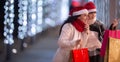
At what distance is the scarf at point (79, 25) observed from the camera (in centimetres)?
227

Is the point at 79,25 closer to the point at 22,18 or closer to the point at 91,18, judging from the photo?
the point at 91,18

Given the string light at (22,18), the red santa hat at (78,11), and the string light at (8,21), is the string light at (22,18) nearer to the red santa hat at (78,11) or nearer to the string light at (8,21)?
the string light at (8,21)

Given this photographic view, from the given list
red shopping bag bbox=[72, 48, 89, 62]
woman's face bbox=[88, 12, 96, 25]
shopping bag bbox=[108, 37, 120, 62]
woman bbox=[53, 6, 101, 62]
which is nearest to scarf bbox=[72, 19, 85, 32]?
woman bbox=[53, 6, 101, 62]

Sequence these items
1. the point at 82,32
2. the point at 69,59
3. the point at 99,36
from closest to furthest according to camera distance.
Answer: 1. the point at 69,59
2. the point at 82,32
3. the point at 99,36

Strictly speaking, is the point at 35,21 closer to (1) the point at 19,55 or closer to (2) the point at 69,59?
(1) the point at 19,55

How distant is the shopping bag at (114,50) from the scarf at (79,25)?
1.24ft

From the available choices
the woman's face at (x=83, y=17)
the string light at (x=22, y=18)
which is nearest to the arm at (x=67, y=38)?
the woman's face at (x=83, y=17)

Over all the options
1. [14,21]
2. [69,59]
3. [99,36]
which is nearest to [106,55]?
[69,59]

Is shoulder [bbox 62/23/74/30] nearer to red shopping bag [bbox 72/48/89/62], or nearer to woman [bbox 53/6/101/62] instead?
woman [bbox 53/6/101/62]

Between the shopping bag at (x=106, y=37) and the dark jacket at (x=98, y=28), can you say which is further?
the dark jacket at (x=98, y=28)

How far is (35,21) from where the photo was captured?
11.9ft

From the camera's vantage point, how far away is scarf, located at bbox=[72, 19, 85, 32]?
227 centimetres

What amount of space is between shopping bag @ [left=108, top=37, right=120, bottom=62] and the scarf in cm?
38

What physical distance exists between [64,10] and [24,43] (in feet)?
2.47
